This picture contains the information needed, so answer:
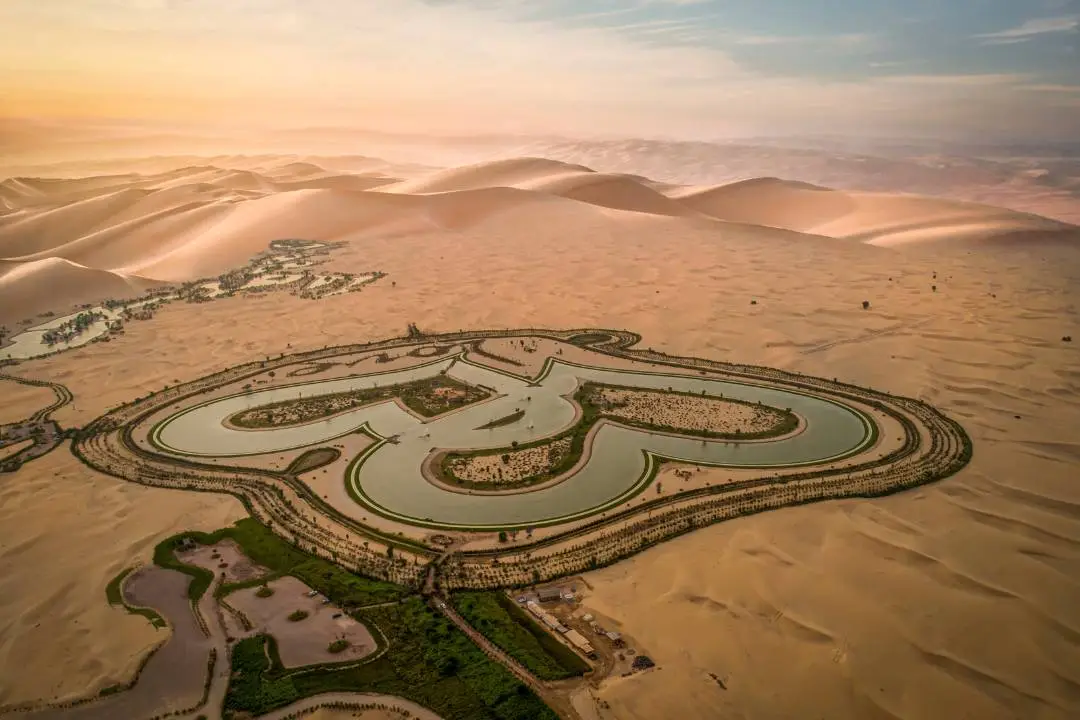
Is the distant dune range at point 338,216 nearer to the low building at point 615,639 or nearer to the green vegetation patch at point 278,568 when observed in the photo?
the green vegetation patch at point 278,568

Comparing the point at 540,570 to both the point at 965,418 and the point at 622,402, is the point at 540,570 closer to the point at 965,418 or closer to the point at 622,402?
the point at 622,402

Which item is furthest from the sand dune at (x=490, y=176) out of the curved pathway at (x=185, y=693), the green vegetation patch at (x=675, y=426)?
the curved pathway at (x=185, y=693)

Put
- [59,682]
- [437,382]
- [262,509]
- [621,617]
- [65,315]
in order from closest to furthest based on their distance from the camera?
[59,682]
[621,617]
[262,509]
[437,382]
[65,315]

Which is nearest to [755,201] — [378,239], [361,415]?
[378,239]

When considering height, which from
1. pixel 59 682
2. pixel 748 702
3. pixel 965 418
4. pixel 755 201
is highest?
pixel 755 201

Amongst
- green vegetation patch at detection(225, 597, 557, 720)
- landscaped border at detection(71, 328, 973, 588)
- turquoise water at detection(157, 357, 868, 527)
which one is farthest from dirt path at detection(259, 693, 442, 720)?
turquoise water at detection(157, 357, 868, 527)

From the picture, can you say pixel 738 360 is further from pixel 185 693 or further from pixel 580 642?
pixel 185 693

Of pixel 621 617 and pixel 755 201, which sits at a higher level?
pixel 755 201
